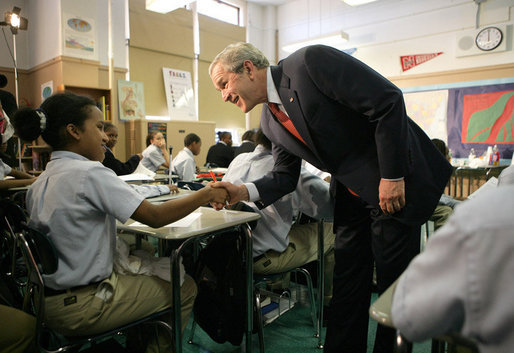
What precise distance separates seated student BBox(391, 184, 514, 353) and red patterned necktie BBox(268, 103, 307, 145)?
0.99 meters

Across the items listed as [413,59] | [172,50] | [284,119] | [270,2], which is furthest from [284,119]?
[270,2]

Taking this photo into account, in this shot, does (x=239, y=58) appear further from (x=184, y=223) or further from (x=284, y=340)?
(x=284, y=340)

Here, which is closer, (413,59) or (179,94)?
(413,59)

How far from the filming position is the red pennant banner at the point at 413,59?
6577 millimetres

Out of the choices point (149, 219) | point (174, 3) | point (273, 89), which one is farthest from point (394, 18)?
point (149, 219)

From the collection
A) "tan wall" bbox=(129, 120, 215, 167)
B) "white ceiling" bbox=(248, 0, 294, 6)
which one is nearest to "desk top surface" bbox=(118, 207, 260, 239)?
"tan wall" bbox=(129, 120, 215, 167)

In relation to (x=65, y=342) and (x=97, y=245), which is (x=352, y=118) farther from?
(x=65, y=342)

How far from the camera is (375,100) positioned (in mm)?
1073

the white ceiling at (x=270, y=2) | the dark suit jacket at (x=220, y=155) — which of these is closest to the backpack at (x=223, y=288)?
the dark suit jacket at (x=220, y=155)

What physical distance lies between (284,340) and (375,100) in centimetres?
140

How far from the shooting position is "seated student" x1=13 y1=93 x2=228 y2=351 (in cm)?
113

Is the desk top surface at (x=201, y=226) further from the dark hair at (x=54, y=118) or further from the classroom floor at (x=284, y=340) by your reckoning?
the classroom floor at (x=284, y=340)

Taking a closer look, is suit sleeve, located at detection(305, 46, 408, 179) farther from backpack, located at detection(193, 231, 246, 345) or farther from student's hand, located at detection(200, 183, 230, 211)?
backpack, located at detection(193, 231, 246, 345)

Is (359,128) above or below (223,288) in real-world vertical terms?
above
